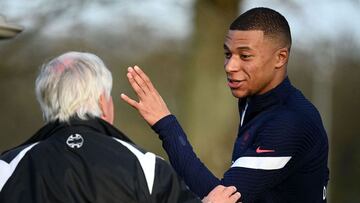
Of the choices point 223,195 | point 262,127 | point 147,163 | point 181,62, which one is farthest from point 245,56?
point 181,62

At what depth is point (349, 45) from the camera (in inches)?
676

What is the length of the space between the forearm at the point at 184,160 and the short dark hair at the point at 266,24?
0.54 m

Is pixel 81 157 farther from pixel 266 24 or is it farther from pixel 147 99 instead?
pixel 266 24

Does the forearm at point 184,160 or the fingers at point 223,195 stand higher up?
the forearm at point 184,160

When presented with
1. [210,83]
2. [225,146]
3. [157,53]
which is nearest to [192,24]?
[210,83]

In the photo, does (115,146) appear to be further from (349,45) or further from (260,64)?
(349,45)

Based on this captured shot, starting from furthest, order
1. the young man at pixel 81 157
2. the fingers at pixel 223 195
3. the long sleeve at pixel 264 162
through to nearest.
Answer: the long sleeve at pixel 264 162
the fingers at pixel 223 195
the young man at pixel 81 157

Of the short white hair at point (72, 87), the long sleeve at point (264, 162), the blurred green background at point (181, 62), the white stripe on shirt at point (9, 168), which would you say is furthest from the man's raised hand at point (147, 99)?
the blurred green background at point (181, 62)

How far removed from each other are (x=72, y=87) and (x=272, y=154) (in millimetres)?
923

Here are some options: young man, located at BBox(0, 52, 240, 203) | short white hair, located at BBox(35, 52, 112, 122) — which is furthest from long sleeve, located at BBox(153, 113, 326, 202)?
short white hair, located at BBox(35, 52, 112, 122)

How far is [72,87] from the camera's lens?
4.24 meters

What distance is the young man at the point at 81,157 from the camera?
409 centimetres

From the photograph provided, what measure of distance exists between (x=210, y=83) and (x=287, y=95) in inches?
310

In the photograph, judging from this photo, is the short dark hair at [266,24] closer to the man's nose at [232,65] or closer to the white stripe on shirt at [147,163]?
the man's nose at [232,65]
